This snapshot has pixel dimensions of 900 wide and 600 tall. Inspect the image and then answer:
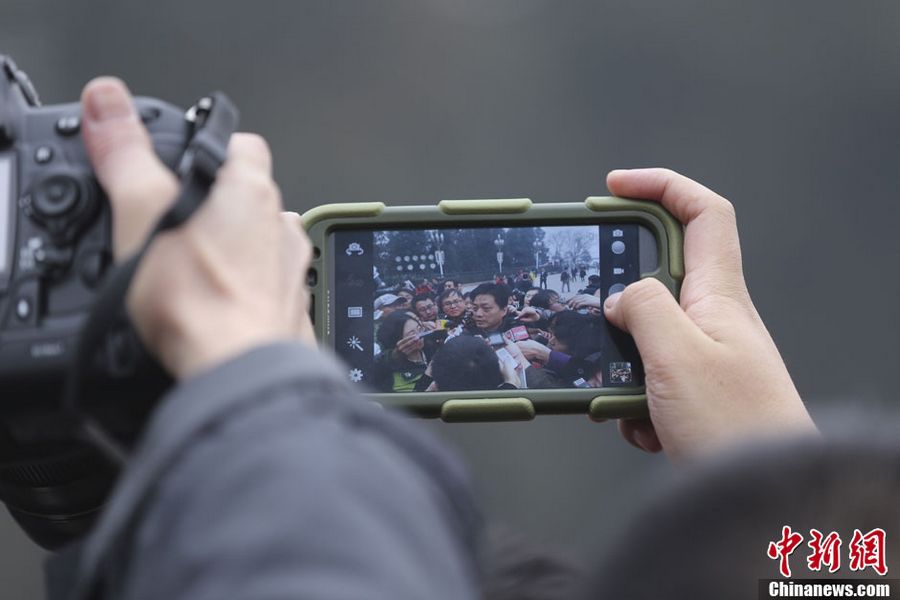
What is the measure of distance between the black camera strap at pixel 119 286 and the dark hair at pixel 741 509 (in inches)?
7.0

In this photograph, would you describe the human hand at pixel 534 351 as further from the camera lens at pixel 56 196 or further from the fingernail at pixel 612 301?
the camera lens at pixel 56 196

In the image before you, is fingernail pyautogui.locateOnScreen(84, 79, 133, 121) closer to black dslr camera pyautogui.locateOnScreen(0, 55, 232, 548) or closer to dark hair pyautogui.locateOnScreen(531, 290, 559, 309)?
black dslr camera pyautogui.locateOnScreen(0, 55, 232, 548)

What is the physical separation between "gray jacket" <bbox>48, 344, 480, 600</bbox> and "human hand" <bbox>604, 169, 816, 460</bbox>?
14.3 inches

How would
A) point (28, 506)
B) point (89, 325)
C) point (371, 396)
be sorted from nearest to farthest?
point (89, 325) → point (28, 506) → point (371, 396)

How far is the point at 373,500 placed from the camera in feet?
0.74

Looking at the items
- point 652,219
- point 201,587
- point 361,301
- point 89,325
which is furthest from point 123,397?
point 652,219

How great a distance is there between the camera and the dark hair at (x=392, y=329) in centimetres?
63

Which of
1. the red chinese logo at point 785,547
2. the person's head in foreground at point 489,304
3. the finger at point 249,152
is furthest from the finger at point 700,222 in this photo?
the red chinese logo at point 785,547

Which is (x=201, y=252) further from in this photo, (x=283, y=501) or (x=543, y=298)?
(x=543, y=298)

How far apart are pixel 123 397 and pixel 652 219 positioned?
0.39 metres

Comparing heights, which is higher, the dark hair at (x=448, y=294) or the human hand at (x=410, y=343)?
the dark hair at (x=448, y=294)

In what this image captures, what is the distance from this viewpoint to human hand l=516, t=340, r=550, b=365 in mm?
634

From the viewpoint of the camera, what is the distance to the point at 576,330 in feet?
2.10

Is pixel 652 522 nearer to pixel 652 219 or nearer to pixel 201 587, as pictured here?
pixel 201 587
